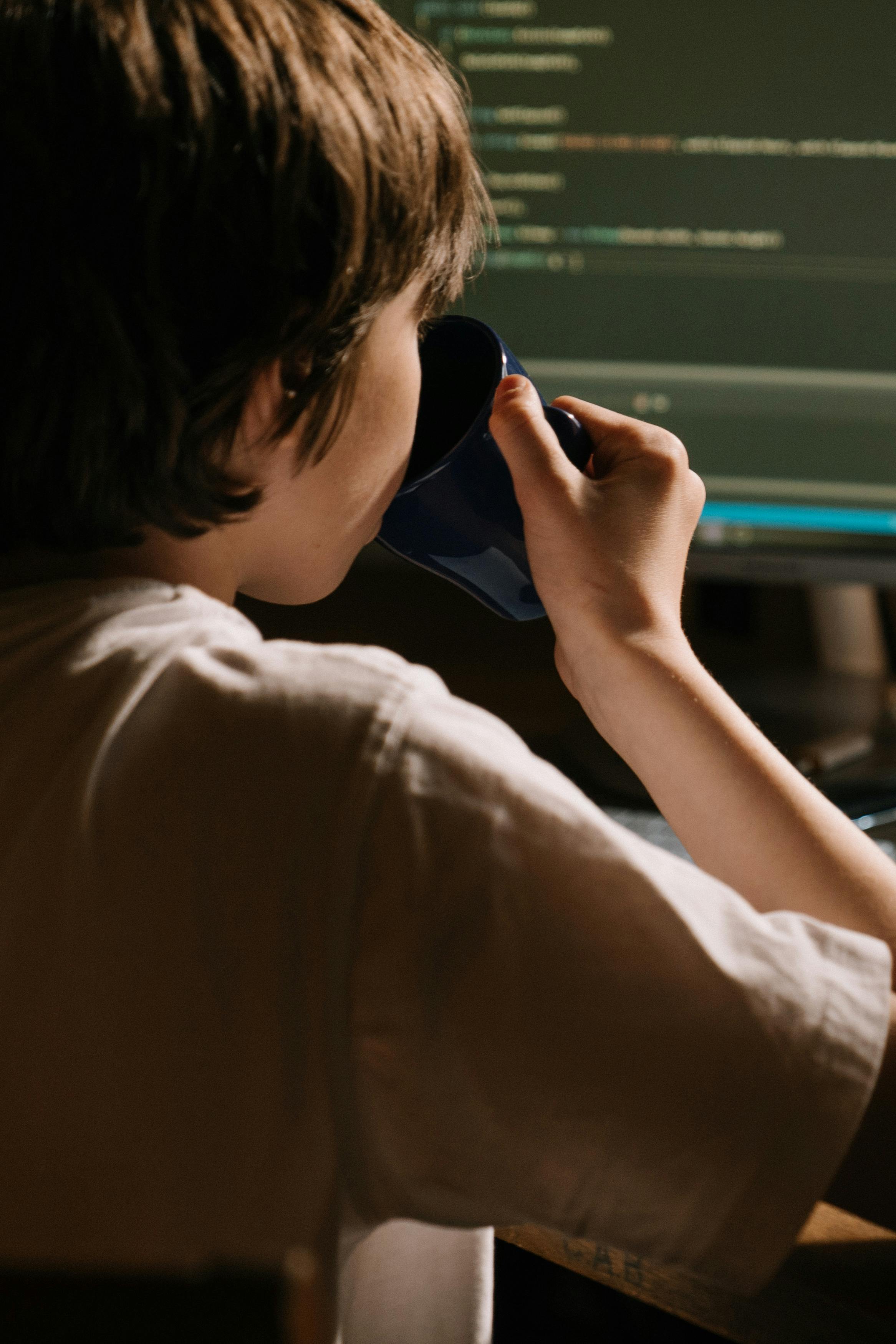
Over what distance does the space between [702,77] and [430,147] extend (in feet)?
1.47

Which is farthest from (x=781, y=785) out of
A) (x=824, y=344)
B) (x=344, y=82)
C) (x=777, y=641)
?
(x=777, y=641)

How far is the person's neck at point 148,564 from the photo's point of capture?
39 cm

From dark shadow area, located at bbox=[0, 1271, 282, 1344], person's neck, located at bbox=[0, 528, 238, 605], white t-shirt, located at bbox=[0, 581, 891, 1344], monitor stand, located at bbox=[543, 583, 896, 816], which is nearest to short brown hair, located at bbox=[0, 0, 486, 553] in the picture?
person's neck, located at bbox=[0, 528, 238, 605]

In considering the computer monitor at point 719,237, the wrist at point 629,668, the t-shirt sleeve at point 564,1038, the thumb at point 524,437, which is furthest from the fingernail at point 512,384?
the computer monitor at point 719,237

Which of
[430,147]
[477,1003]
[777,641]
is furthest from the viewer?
[777,641]

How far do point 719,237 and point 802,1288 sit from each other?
25.5 inches

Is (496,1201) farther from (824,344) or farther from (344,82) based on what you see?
(824,344)

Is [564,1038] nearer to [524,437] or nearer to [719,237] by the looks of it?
[524,437]

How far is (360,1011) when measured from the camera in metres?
0.28

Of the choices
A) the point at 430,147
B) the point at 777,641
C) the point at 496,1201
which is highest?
the point at 430,147

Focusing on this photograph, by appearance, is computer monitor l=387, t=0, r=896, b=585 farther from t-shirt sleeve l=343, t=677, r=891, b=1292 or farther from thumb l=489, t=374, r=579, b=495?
t-shirt sleeve l=343, t=677, r=891, b=1292

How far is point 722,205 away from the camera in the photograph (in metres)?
0.78

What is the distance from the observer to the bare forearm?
0.41 meters

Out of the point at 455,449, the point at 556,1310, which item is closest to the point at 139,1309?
the point at 455,449
